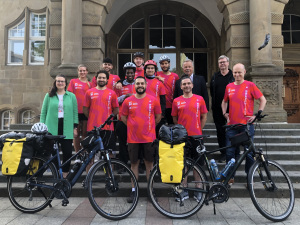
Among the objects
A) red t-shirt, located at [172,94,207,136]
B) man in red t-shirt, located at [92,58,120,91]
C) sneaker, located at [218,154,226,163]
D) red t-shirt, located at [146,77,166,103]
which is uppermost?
man in red t-shirt, located at [92,58,120,91]

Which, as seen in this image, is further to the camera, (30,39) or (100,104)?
(30,39)

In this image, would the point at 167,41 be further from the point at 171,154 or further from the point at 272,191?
the point at 272,191

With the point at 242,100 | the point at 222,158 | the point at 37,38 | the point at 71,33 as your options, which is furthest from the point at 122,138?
the point at 37,38

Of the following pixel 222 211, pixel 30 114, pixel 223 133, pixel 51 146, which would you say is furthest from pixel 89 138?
pixel 30 114

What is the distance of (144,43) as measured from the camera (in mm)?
12047

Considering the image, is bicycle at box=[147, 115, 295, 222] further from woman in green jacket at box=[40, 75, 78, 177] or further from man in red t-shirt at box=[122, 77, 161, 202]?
woman in green jacket at box=[40, 75, 78, 177]

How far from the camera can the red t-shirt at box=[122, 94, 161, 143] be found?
4.02m

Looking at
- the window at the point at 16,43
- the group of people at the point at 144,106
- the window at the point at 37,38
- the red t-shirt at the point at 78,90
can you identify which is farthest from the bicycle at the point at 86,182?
the window at the point at 16,43

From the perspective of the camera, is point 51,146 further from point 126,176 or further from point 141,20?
point 141,20

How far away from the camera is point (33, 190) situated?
3785 mm

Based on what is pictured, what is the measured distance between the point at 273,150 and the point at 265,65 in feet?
9.12

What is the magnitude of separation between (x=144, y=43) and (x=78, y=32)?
446 cm

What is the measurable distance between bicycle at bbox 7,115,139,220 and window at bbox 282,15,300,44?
33.3ft

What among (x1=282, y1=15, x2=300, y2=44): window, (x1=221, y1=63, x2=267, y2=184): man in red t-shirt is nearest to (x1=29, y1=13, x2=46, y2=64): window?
(x1=221, y1=63, x2=267, y2=184): man in red t-shirt
